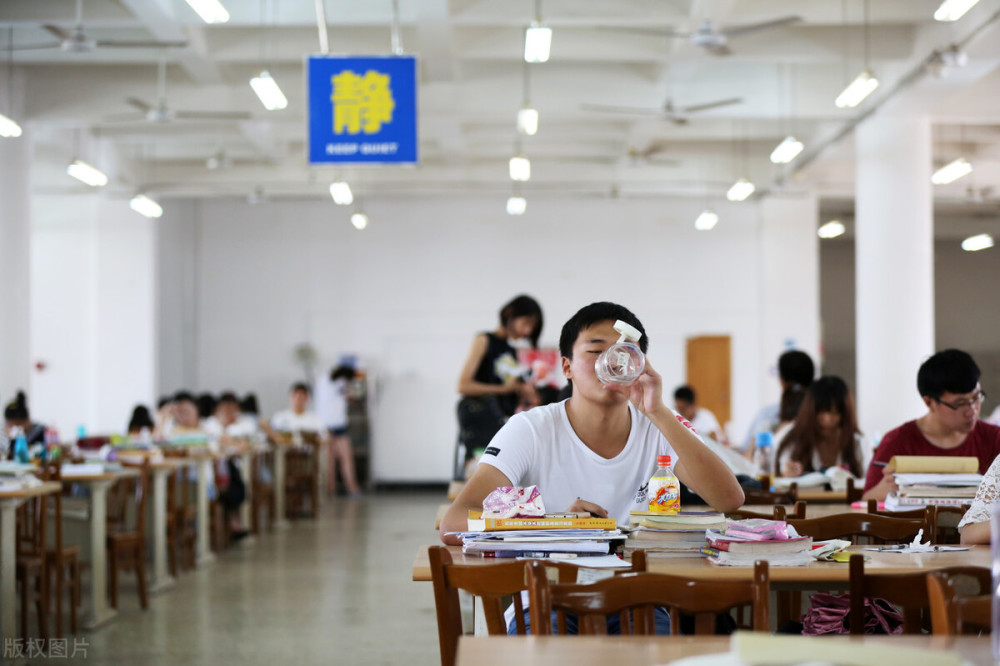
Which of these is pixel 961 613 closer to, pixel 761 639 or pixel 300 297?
pixel 761 639

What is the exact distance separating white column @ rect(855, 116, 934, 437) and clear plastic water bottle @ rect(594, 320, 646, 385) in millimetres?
6412

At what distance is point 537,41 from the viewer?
6.08m

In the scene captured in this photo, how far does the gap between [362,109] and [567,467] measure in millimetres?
4394

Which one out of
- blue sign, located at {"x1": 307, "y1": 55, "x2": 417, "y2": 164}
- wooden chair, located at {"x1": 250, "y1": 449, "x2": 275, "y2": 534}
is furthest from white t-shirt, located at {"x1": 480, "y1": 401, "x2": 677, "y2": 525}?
wooden chair, located at {"x1": 250, "y1": 449, "x2": 275, "y2": 534}

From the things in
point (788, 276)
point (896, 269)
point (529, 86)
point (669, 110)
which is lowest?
point (896, 269)

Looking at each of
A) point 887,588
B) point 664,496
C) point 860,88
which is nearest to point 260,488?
point 860,88

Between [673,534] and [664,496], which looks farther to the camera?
[664,496]

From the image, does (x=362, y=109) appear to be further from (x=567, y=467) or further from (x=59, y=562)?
(x=567, y=467)

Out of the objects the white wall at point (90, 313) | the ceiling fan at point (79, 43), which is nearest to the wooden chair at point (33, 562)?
the ceiling fan at point (79, 43)

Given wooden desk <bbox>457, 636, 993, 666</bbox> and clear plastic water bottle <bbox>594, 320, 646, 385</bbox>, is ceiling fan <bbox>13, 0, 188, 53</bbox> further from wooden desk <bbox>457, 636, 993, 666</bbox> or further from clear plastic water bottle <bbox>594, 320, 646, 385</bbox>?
wooden desk <bbox>457, 636, 993, 666</bbox>

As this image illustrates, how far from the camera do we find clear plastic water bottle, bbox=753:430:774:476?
5904 mm

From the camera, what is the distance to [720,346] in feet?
48.4

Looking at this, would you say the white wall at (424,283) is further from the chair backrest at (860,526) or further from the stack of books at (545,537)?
the stack of books at (545,537)

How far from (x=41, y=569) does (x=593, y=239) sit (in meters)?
10.7
